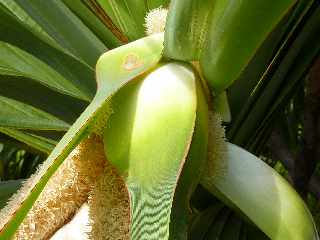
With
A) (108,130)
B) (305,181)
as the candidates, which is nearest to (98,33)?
(108,130)

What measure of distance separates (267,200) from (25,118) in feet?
1.24

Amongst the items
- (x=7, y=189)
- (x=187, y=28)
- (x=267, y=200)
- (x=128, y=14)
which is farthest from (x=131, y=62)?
(x=7, y=189)

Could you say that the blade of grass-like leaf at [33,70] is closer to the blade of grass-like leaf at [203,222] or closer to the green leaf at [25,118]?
the green leaf at [25,118]

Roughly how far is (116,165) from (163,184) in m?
0.05

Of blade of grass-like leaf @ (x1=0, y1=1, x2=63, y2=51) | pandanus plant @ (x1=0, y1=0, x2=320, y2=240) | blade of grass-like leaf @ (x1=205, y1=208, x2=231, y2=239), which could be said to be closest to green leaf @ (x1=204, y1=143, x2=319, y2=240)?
pandanus plant @ (x1=0, y1=0, x2=320, y2=240)

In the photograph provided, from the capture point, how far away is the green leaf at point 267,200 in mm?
530

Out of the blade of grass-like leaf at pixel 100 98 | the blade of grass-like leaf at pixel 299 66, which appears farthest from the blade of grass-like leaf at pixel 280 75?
the blade of grass-like leaf at pixel 100 98

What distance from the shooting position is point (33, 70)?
0.81m

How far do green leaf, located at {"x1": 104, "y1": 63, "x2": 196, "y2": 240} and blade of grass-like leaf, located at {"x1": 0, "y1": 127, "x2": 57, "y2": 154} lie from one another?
0.39 meters

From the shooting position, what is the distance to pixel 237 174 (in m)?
0.55

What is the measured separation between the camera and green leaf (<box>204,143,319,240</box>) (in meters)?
0.53

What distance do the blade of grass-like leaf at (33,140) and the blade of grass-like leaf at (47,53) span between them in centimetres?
12

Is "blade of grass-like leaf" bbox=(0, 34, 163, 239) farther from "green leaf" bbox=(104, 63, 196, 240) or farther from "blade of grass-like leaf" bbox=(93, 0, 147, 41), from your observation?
"blade of grass-like leaf" bbox=(93, 0, 147, 41)

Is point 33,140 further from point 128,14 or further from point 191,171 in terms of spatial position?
point 191,171
